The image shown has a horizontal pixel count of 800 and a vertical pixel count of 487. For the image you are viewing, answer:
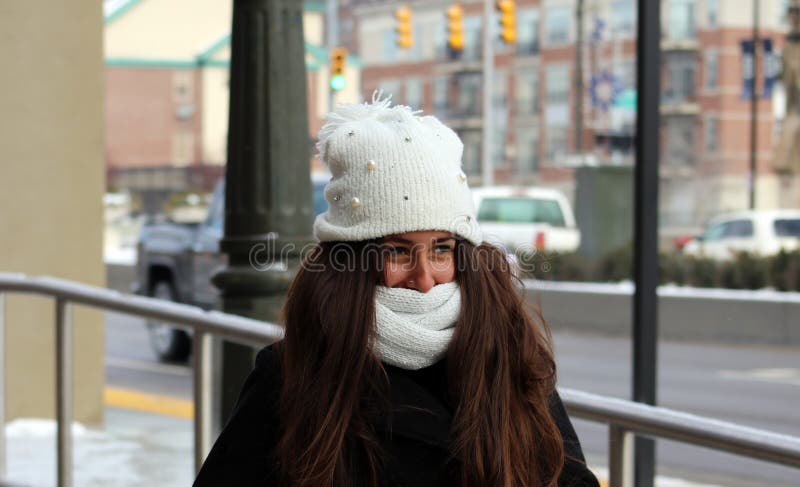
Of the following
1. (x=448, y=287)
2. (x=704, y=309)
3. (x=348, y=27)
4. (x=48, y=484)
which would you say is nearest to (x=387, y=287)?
(x=448, y=287)

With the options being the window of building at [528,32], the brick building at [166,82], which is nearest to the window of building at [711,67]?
the window of building at [528,32]

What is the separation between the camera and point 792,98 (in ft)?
73.7

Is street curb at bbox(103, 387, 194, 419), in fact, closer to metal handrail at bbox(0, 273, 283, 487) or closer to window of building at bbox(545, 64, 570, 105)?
metal handrail at bbox(0, 273, 283, 487)

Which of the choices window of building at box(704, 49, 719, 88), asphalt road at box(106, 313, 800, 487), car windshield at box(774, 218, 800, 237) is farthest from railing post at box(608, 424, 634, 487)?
window of building at box(704, 49, 719, 88)

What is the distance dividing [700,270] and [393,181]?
17.0m

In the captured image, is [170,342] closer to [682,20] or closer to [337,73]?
[337,73]

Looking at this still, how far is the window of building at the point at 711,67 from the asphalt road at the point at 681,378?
3880cm

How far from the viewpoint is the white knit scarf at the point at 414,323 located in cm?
179

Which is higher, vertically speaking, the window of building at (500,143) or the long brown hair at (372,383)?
the window of building at (500,143)

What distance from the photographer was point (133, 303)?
13.4 ft

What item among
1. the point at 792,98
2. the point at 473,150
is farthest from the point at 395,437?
the point at 473,150

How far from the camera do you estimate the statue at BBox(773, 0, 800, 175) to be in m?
21.6

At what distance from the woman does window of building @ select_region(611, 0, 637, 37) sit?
5150cm

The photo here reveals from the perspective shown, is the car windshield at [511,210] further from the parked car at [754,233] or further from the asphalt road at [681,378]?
the asphalt road at [681,378]
